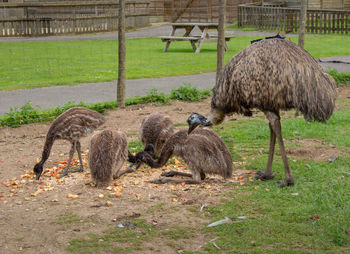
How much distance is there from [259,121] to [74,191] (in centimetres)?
492

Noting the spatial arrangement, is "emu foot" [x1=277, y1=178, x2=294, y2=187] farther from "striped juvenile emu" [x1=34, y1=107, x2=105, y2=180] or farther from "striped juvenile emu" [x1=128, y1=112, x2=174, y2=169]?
"striped juvenile emu" [x1=34, y1=107, x2=105, y2=180]

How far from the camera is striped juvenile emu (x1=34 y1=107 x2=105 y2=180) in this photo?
765 centimetres

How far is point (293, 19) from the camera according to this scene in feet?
97.5

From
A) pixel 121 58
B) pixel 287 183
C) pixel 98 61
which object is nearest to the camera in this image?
pixel 287 183

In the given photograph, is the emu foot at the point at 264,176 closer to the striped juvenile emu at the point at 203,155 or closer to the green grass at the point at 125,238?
the striped juvenile emu at the point at 203,155

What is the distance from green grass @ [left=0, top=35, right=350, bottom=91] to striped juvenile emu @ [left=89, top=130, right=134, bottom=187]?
282 inches

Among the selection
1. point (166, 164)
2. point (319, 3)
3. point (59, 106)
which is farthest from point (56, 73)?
point (319, 3)

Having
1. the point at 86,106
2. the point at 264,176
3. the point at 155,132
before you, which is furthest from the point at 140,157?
the point at 86,106

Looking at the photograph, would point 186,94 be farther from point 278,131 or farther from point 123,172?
point 278,131

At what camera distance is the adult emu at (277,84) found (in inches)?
251

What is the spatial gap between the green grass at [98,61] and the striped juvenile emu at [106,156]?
717 cm

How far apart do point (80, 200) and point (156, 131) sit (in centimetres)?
207

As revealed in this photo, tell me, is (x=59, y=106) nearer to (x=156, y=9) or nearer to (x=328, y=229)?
(x=328, y=229)

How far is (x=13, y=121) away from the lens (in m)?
10.2
